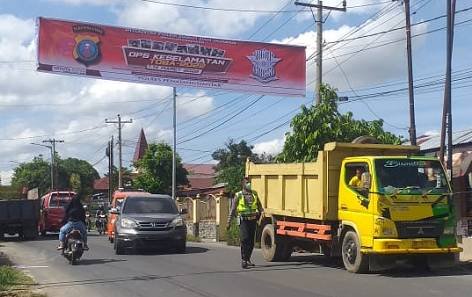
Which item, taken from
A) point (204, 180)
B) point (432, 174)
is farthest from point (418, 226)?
point (204, 180)

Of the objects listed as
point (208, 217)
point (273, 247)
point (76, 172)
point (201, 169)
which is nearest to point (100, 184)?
point (76, 172)

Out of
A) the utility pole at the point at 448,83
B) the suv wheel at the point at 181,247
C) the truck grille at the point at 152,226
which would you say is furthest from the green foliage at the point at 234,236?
the utility pole at the point at 448,83

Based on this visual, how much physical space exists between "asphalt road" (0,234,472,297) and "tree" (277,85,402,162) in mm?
5027

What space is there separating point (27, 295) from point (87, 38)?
12229 millimetres

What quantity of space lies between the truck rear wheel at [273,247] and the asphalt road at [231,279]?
0.90 feet

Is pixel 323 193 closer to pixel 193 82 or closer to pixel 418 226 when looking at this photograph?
pixel 418 226

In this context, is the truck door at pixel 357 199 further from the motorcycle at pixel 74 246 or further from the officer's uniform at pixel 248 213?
the motorcycle at pixel 74 246

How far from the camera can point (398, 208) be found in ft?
39.3

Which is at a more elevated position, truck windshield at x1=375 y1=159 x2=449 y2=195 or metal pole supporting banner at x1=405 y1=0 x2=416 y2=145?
metal pole supporting banner at x1=405 y1=0 x2=416 y2=145

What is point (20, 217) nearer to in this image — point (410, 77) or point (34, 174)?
point (410, 77)

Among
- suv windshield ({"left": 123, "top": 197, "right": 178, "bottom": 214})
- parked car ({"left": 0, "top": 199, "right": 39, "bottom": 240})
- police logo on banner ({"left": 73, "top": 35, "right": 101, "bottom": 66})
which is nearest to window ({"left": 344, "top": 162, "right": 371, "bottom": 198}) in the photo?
suv windshield ({"left": 123, "top": 197, "right": 178, "bottom": 214})

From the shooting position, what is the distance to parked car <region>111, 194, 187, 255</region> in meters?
18.0

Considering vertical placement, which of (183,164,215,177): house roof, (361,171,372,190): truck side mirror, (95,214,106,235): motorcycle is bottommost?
(95,214,106,235): motorcycle

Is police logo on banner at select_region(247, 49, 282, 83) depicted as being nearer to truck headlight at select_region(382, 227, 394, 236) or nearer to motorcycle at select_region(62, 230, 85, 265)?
motorcycle at select_region(62, 230, 85, 265)
